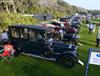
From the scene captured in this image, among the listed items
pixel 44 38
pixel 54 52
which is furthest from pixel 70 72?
pixel 44 38

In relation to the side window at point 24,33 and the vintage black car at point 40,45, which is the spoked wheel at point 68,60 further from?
the side window at point 24,33

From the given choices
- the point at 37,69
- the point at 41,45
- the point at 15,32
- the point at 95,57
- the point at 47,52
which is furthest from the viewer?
the point at 15,32

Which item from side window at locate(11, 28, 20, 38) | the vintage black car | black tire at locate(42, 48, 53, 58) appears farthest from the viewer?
side window at locate(11, 28, 20, 38)

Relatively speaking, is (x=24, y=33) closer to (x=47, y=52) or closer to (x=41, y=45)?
(x=41, y=45)

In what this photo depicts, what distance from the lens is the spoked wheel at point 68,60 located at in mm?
10922

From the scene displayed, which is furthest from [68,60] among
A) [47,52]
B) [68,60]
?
[47,52]

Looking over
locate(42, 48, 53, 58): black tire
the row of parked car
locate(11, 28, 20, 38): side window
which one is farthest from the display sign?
locate(11, 28, 20, 38): side window

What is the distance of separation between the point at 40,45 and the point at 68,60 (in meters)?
1.81

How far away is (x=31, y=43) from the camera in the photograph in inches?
468

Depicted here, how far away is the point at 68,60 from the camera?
36.3 feet

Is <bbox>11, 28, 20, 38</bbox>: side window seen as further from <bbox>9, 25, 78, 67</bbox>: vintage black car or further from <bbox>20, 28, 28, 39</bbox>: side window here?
<bbox>20, 28, 28, 39</bbox>: side window

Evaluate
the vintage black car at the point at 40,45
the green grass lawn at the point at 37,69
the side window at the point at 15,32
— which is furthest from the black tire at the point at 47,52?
the side window at the point at 15,32

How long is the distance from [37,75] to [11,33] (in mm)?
3531

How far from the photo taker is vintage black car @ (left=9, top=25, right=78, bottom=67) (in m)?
11.1
